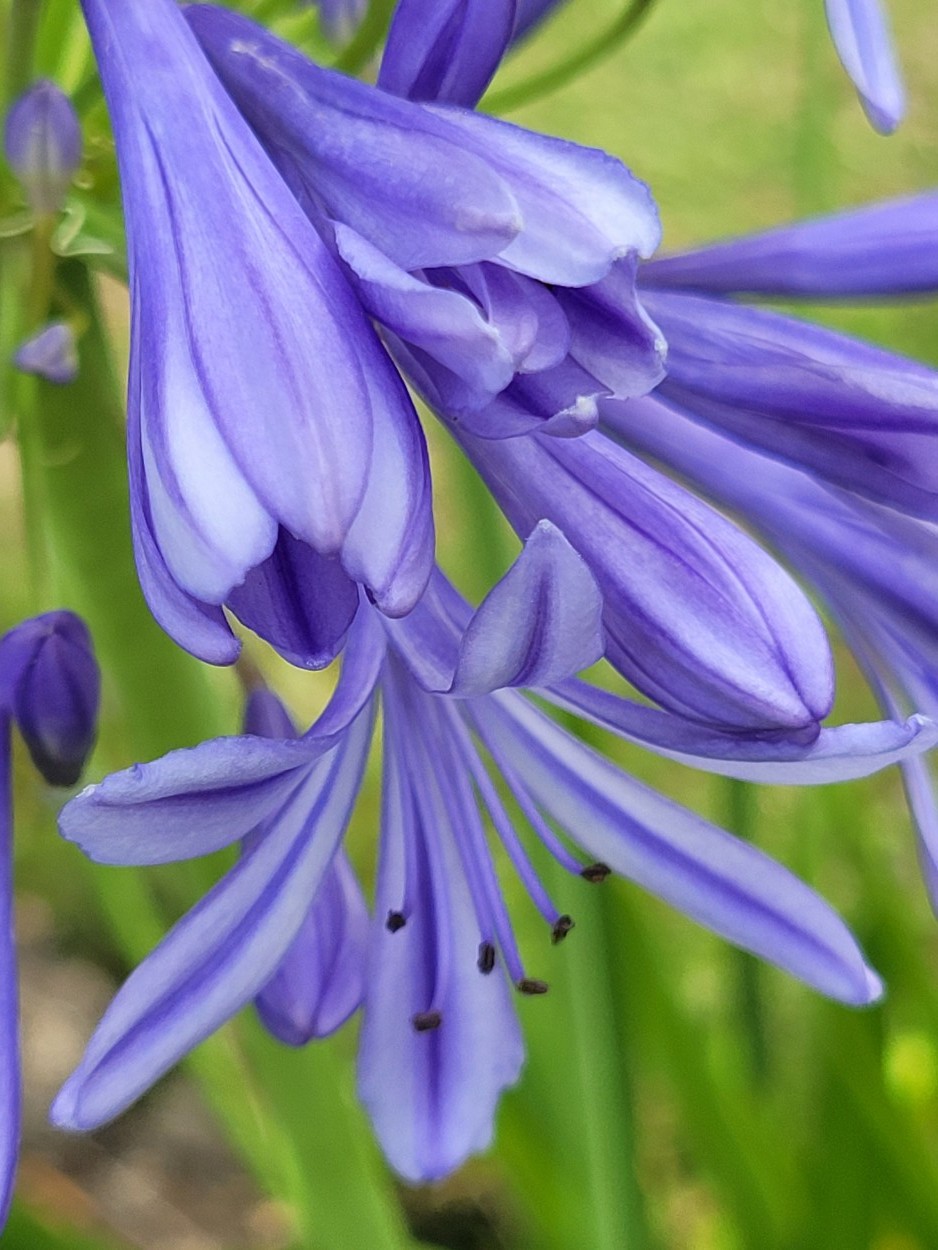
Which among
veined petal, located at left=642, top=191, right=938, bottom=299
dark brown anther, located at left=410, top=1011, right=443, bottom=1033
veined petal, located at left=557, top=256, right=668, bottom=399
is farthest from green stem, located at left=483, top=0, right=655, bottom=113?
dark brown anther, located at left=410, top=1011, right=443, bottom=1033

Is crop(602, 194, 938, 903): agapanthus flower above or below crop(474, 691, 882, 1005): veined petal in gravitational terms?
above


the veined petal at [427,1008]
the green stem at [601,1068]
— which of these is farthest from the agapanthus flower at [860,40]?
the green stem at [601,1068]

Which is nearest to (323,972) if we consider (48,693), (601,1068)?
(48,693)

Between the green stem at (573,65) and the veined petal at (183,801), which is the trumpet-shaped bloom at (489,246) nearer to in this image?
the veined petal at (183,801)

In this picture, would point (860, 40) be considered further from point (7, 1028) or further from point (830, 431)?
point (7, 1028)

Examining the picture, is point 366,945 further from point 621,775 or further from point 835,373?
point 835,373

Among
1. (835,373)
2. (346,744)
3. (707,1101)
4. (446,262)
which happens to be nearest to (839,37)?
(835,373)

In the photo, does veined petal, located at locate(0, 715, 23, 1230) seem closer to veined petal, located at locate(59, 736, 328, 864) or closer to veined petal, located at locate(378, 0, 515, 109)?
veined petal, located at locate(59, 736, 328, 864)
